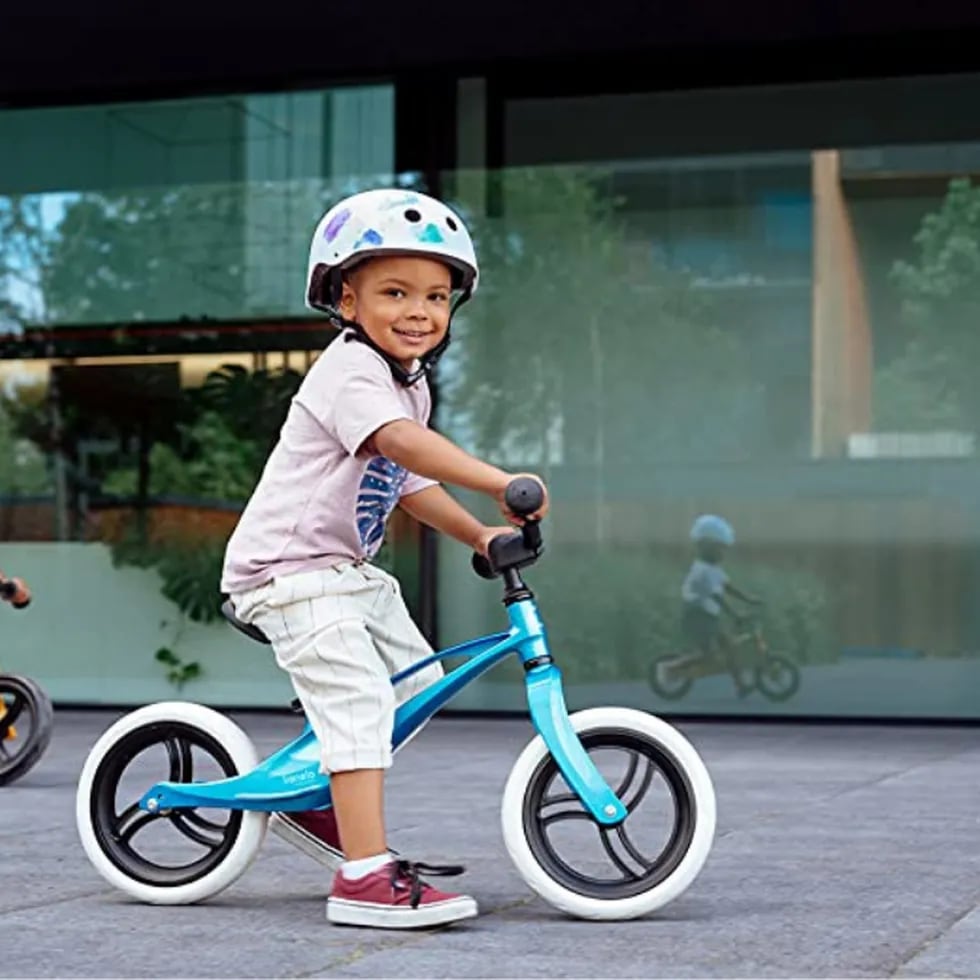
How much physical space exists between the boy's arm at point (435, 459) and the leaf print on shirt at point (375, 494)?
0.57ft

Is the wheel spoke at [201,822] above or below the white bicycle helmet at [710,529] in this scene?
below

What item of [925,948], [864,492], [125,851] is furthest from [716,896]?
[864,492]

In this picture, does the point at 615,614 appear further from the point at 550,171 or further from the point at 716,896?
the point at 716,896

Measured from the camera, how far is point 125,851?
16.1ft

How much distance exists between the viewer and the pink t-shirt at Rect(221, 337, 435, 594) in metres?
4.60

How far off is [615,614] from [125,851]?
264 inches

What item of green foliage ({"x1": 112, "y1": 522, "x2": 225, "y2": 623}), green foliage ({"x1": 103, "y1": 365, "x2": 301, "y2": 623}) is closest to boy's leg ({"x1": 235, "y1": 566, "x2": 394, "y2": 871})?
green foliage ({"x1": 103, "y1": 365, "x2": 301, "y2": 623})

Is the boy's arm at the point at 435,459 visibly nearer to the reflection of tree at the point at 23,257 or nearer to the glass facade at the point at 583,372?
the glass facade at the point at 583,372

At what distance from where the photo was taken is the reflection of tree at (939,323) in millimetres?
11047

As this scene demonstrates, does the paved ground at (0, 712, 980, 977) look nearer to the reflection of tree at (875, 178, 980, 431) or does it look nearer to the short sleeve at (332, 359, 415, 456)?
the short sleeve at (332, 359, 415, 456)

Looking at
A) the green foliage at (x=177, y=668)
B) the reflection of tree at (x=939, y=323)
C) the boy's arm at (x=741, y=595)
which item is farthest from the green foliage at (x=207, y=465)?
the reflection of tree at (x=939, y=323)

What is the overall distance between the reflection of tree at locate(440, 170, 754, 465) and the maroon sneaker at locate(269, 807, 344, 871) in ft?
21.9

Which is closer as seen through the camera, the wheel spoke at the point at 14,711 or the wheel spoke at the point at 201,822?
the wheel spoke at the point at 201,822

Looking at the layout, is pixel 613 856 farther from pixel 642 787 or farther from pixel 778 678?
pixel 778 678
